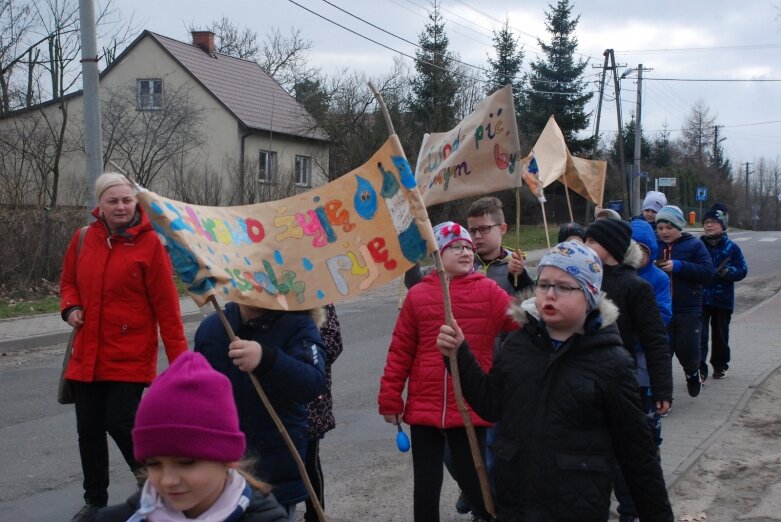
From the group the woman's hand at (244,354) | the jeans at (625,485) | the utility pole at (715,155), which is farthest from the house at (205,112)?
the utility pole at (715,155)

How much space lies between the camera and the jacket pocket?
10.2 ft

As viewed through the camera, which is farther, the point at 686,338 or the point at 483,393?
the point at 686,338

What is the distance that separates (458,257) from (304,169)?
35.6 metres

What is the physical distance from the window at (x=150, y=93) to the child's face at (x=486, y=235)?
30251 millimetres

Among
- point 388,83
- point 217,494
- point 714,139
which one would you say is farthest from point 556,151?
point 714,139

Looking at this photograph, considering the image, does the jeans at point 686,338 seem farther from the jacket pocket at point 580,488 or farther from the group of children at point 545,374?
the jacket pocket at point 580,488

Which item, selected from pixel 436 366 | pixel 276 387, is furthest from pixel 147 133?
pixel 276 387

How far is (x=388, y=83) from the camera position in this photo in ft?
118

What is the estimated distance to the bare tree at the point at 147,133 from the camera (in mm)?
27125

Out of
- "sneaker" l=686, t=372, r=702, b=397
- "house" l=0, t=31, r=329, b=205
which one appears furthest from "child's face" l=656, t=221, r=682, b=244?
"house" l=0, t=31, r=329, b=205

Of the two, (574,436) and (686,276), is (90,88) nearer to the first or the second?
(686,276)

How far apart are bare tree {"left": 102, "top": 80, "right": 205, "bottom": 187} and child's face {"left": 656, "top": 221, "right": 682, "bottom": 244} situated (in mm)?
19854

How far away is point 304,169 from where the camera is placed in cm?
3941

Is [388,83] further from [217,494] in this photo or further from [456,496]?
[217,494]
